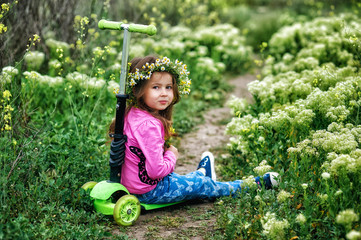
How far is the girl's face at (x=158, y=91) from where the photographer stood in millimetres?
3174

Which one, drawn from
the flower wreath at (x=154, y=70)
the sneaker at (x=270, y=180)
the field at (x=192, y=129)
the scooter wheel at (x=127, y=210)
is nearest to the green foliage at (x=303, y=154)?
the field at (x=192, y=129)

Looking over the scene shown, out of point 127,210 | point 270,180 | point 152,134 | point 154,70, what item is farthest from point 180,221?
point 154,70

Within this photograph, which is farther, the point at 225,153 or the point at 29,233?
the point at 225,153

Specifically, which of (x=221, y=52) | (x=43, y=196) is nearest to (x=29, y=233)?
(x=43, y=196)

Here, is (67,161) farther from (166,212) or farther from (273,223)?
(273,223)

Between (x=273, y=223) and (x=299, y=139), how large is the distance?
1.39 meters

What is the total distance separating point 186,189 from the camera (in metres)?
3.35

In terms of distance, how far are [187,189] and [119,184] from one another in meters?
0.59

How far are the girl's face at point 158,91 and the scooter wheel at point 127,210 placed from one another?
0.74 meters

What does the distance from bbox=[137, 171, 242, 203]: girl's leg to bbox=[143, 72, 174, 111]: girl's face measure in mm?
618

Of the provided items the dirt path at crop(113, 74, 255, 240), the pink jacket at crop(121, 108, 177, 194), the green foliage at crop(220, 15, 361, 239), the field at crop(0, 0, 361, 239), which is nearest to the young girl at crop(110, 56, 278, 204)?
the pink jacket at crop(121, 108, 177, 194)

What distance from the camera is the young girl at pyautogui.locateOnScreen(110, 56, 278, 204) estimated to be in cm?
309

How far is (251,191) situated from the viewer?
2.87m

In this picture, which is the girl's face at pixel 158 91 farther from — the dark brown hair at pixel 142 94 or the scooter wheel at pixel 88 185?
the scooter wheel at pixel 88 185
